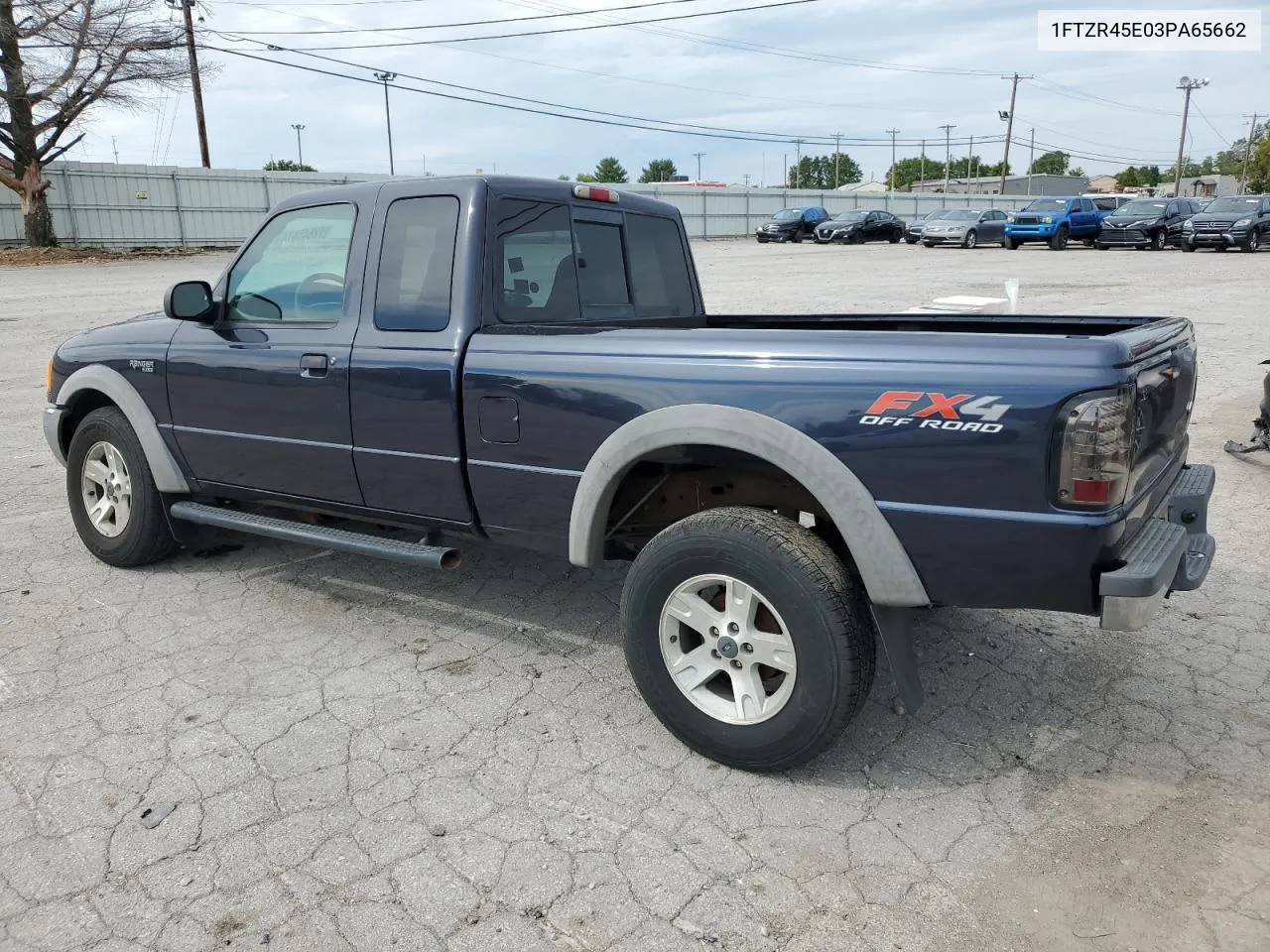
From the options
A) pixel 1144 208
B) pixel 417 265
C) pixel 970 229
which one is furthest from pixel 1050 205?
pixel 417 265

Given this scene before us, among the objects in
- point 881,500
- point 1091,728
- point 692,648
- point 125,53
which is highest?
point 125,53

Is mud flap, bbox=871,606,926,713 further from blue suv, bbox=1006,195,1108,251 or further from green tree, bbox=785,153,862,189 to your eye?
green tree, bbox=785,153,862,189

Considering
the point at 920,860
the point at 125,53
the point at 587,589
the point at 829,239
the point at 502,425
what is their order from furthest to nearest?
the point at 829,239
the point at 125,53
the point at 587,589
the point at 502,425
the point at 920,860

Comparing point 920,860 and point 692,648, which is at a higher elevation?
point 692,648

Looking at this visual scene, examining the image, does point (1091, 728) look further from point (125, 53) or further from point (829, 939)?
point (125, 53)

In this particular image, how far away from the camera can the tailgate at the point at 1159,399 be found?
2.79 metres

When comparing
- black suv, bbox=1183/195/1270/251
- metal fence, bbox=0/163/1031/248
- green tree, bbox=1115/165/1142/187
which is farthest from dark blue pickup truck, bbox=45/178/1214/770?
green tree, bbox=1115/165/1142/187

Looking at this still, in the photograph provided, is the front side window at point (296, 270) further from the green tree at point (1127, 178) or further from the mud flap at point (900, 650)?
the green tree at point (1127, 178)

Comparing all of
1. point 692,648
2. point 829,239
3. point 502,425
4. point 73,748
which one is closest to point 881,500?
point 692,648

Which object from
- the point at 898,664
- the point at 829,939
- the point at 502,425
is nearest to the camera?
the point at 829,939

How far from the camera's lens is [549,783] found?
3111 millimetres

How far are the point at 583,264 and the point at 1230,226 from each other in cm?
3259

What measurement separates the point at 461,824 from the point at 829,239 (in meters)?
39.0

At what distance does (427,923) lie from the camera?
8.20 feet
